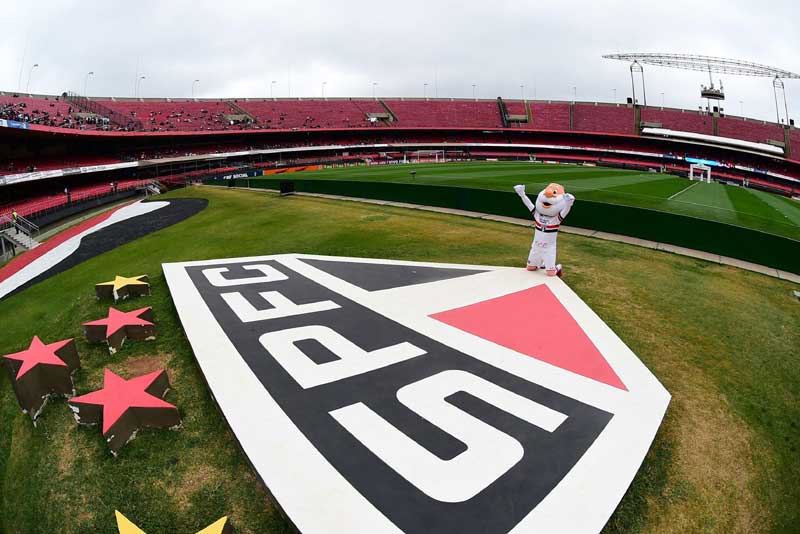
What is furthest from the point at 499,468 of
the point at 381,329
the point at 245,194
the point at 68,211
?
the point at 68,211

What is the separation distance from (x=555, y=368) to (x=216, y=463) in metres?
4.97

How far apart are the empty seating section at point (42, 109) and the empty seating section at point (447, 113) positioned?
4933 centimetres

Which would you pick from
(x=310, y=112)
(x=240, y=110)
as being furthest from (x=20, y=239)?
(x=310, y=112)

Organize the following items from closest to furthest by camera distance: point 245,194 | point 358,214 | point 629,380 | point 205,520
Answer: point 205,520, point 629,380, point 358,214, point 245,194

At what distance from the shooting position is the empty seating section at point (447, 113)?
76.2m

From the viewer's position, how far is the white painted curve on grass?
49.7ft

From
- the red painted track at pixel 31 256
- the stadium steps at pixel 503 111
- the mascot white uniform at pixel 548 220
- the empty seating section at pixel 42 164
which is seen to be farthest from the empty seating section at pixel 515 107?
the mascot white uniform at pixel 548 220

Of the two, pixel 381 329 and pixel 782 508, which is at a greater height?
pixel 381 329

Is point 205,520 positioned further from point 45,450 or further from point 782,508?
point 782,508

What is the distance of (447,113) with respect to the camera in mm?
78188

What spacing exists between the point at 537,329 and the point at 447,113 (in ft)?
254

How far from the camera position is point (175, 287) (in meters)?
9.96

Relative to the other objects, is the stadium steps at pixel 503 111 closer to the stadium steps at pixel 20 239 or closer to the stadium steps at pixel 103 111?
the stadium steps at pixel 103 111

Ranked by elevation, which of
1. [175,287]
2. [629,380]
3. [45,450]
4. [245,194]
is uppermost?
[245,194]
